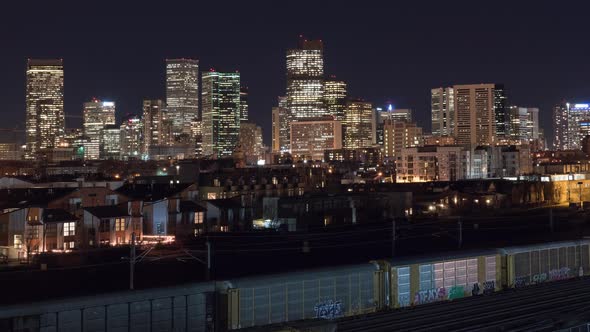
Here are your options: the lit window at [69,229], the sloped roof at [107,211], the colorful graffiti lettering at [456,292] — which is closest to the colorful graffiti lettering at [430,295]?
the colorful graffiti lettering at [456,292]

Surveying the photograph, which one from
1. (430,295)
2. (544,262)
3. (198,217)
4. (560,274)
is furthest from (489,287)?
(198,217)

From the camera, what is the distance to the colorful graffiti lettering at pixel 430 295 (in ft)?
66.8

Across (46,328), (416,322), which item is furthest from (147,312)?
(416,322)

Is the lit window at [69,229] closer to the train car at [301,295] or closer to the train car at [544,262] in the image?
the train car at [301,295]

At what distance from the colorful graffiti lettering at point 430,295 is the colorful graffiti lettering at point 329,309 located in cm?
278

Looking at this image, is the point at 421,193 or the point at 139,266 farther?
the point at 421,193

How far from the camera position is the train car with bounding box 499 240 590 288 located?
75.7ft

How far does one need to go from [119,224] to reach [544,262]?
24940 millimetres

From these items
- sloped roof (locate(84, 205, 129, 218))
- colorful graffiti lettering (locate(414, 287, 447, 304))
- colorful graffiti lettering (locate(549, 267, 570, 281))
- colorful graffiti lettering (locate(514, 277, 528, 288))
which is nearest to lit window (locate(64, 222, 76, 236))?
sloped roof (locate(84, 205, 129, 218))

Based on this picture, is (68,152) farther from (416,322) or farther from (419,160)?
(416,322)

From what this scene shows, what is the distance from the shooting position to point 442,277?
833 inches

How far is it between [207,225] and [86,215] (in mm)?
9533

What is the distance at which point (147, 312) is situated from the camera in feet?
50.1

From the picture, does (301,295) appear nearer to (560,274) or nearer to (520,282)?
(520,282)
